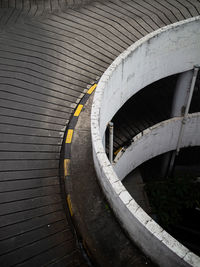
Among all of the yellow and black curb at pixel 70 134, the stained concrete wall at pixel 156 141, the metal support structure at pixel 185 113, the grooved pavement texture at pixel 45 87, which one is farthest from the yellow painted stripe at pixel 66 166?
the metal support structure at pixel 185 113

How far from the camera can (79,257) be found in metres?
6.16

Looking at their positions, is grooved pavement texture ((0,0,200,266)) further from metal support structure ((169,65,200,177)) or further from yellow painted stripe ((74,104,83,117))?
Result: metal support structure ((169,65,200,177))

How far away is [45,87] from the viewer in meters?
9.36

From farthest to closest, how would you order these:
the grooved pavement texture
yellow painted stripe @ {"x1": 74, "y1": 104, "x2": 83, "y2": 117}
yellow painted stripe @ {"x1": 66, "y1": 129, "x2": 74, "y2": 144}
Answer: yellow painted stripe @ {"x1": 74, "y1": 104, "x2": 83, "y2": 117}
yellow painted stripe @ {"x1": 66, "y1": 129, "x2": 74, "y2": 144}
the grooved pavement texture

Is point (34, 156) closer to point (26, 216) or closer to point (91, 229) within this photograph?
point (26, 216)

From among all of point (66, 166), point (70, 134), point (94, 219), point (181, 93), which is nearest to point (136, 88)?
point (181, 93)

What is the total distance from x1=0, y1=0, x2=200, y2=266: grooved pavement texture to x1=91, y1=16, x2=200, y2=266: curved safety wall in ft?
4.08

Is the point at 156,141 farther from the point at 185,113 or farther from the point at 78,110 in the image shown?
the point at 78,110

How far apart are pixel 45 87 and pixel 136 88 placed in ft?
11.5

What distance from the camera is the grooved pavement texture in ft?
21.1

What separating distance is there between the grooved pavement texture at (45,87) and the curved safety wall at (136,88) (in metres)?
1.24

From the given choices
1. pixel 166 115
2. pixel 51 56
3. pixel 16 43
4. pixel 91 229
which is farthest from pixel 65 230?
pixel 166 115

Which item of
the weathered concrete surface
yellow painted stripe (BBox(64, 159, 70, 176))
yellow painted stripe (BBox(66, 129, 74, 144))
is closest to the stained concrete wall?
yellow painted stripe (BBox(66, 129, 74, 144))

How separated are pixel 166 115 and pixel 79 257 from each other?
9.48 metres
